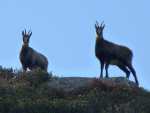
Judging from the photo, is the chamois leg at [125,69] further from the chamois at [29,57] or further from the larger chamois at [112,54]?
the chamois at [29,57]

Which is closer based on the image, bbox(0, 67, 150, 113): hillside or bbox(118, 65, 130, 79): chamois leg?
bbox(0, 67, 150, 113): hillside

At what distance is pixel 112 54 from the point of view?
38.9 meters

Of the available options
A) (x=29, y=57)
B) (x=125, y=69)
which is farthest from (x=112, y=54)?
(x=29, y=57)

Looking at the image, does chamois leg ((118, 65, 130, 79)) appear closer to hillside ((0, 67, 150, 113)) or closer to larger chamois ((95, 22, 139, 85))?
larger chamois ((95, 22, 139, 85))

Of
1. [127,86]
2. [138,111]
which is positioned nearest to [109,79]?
[127,86]

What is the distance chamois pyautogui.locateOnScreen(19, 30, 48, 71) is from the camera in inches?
1577

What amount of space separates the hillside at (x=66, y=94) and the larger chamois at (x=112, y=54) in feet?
7.76

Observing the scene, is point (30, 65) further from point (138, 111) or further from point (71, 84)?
point (138, 111)

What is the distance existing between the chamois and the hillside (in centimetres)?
264

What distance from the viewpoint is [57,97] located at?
1347 inches

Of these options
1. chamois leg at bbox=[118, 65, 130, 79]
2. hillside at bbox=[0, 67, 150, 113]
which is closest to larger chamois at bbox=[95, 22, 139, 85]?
chamois leg at bbox=[118, 65, 130, 79]

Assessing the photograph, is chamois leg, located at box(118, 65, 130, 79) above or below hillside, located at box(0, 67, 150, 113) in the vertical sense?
above

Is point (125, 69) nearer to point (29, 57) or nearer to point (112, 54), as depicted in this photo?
point (112, 54)

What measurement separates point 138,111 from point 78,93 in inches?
151
